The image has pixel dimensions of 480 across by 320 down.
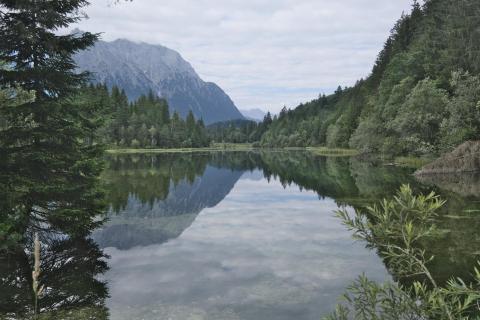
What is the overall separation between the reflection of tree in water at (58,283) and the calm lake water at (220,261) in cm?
4

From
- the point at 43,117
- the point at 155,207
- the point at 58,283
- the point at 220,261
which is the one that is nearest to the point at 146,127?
the point at 155,207

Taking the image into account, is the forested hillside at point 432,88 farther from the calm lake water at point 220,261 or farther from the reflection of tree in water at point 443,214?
the calm lake water at point 220,261

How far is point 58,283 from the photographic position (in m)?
14.2

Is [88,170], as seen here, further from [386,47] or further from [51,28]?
[386,47]

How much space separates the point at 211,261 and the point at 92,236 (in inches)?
320

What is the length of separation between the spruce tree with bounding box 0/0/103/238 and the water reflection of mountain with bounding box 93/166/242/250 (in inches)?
145

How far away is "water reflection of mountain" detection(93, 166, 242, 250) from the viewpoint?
23.0 metres

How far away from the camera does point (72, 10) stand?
1917cm

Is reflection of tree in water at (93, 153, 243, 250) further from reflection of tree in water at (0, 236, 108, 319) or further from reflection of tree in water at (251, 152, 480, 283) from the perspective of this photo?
reflection of tree in water at (251, 152, 480, 283)

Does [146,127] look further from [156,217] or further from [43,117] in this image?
[43,117]

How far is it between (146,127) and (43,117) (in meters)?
140

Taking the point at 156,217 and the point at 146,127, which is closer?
the point at 156,217

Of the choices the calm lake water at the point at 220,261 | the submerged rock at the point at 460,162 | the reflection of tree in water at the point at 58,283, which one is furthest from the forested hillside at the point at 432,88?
the reflection of tree in water at the point at 58,283

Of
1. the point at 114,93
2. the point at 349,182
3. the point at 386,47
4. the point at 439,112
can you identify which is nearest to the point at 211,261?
the point at 349,182
